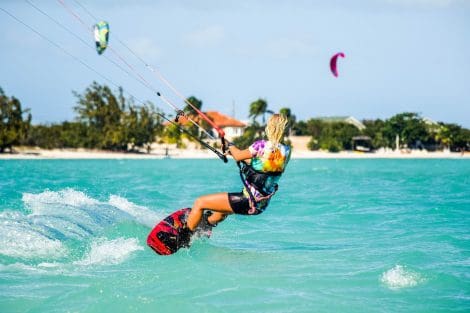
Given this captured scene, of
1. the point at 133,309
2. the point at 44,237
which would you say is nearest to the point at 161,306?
the point at 133,309

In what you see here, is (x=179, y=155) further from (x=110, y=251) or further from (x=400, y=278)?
(x=400, y=278)

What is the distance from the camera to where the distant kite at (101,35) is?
7.27 m

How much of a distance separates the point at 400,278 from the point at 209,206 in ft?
7.06

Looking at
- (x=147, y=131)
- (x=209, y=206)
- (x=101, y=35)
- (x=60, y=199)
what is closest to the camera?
(x=209, y=206)

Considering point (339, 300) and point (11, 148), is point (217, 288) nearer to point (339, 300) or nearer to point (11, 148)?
point (339, 300)

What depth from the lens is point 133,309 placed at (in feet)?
18.1

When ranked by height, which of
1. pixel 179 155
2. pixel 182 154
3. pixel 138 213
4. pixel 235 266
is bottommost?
pixel 235 266

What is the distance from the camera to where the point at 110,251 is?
7758 mm

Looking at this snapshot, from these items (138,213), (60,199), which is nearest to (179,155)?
(60,199)

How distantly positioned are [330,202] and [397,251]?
339 inches

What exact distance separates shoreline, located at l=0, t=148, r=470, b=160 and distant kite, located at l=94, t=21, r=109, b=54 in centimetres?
5336

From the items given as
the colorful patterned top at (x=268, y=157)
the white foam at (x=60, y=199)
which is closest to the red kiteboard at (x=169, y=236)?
the colorful patterned top at (x=268, y=157)

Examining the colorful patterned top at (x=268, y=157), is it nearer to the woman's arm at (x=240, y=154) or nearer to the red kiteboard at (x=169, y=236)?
the woman's arm at (x=240, y=154)

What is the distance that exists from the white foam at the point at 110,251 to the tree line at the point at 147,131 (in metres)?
31.8
